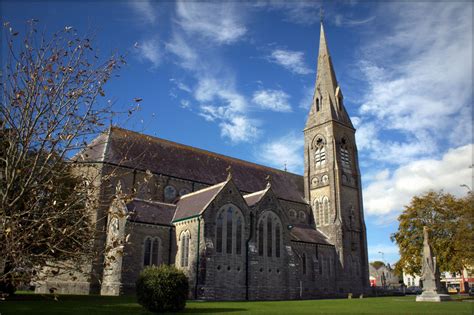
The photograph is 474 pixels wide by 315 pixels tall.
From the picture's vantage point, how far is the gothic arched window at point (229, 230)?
3188 cm

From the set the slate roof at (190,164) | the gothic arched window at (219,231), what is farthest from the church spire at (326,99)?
the gothic arched window at (219,231)

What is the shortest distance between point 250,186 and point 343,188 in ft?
41.1

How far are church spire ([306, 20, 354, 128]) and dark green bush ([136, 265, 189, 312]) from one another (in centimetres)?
3765

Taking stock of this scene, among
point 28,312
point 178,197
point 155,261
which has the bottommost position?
point 28,312

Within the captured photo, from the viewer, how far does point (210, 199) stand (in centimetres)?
3247

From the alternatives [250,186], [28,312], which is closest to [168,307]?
[28,312]

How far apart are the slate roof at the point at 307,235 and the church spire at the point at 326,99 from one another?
14931 mm

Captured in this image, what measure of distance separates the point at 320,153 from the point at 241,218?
2359 cm

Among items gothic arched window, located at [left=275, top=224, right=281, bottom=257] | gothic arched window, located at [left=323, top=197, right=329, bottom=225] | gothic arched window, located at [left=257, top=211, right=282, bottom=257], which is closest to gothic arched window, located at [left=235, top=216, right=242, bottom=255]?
gothic arched window, located at [left=257, top=211, right=282, bottom=257]

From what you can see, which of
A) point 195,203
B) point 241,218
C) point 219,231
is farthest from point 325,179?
point 219,231

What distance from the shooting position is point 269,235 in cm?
3578

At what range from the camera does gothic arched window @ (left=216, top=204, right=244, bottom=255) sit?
105 feet

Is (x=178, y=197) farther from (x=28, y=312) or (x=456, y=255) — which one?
(x=456, y=255)

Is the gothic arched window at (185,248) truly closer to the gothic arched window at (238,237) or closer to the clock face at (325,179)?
the gothic arched window at (238,237)
